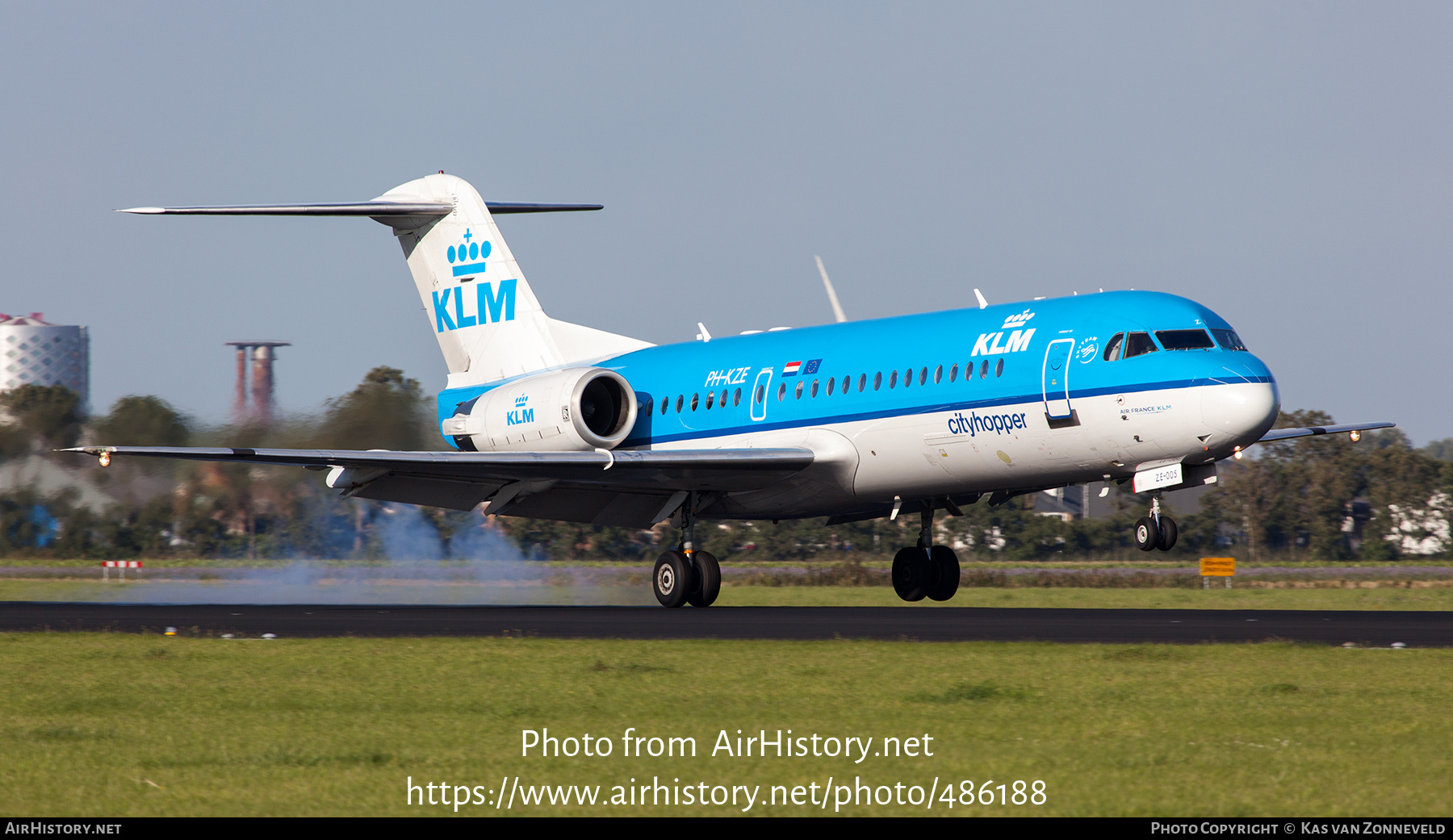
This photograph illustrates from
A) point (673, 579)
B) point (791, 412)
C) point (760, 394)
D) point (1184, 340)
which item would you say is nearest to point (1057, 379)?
point (1184, 340)

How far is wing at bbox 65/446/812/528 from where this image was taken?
76.6 ft

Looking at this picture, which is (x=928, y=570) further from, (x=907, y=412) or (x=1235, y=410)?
(x=1235, y=410)

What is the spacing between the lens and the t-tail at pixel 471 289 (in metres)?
30.0

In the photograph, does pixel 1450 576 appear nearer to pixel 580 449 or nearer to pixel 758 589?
pixel 758 589

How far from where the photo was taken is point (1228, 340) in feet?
68.8

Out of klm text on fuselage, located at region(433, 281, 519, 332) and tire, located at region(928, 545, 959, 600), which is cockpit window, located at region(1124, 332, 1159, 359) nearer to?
tire, located at region(928, 545, 959, 600)

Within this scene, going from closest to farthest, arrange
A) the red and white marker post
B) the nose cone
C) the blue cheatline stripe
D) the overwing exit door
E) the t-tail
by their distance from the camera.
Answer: the nose cone → the blue cheatline stripe → the overwing exit door → the t-tail → the red and white marker post

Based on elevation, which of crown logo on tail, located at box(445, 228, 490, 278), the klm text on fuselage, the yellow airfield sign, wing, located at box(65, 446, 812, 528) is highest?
crown logo on tail, located at box(445, 228, 490, 278)

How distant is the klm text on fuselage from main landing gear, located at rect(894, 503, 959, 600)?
9.12 m

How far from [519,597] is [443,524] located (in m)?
9.69

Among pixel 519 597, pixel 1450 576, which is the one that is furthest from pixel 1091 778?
pixel 1450 576

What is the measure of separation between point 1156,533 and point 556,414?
10.5 metres

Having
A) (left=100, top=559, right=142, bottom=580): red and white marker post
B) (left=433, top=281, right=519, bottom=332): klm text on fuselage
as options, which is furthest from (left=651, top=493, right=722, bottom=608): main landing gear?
(left=100, top=559, right=142, bottom=580): red and white marker post
